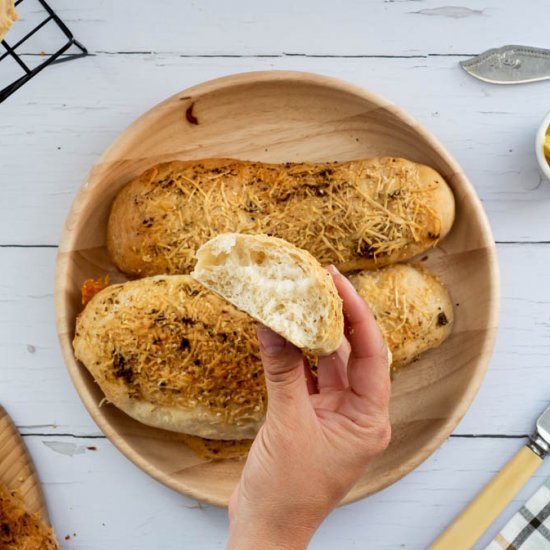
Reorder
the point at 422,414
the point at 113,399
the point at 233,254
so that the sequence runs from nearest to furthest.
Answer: the point at 233,254, the point at 113,399, the point at 422,414

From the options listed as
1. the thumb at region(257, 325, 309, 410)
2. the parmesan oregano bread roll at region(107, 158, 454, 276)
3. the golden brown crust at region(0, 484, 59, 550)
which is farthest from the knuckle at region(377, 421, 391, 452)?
the golden brown crust at region(0, 484, 59, 550)

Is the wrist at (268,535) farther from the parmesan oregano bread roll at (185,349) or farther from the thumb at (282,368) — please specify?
the parmesan oregano bread roll at (185,349)

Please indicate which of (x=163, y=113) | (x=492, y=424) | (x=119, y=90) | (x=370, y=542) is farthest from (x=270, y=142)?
(x=370, y=542)

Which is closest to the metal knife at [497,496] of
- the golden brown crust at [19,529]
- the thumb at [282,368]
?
the thumb at [282,368]

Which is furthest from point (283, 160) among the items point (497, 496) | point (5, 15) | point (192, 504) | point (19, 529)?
point (19, 529)

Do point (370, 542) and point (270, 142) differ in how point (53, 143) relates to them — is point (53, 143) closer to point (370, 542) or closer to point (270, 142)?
point (270, 142)
